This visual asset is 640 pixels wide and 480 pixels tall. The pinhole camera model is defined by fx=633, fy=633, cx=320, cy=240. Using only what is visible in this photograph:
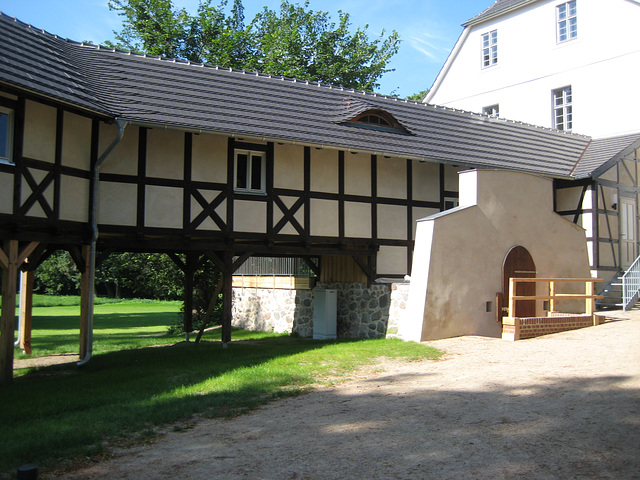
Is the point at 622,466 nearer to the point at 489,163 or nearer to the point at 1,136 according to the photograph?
the point at 1,136

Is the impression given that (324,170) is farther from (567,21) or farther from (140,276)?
(140,276)

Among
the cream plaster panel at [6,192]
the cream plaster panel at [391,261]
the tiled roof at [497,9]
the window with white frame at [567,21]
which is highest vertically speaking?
the tiled roof at [497,9]

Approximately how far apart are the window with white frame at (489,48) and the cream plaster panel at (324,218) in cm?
1474

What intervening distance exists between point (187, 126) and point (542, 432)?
349 inches

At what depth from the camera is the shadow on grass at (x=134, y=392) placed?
266 inches

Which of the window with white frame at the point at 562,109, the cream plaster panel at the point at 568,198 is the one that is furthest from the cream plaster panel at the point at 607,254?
the window with white frame at the point at 562,109

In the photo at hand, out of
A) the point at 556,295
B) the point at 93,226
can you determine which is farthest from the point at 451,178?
the point at 93,226

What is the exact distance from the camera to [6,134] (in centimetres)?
1022

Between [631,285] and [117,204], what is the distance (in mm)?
13666

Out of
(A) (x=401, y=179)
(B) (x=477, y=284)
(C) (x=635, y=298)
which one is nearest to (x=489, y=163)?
(A) (x=401, y=179)

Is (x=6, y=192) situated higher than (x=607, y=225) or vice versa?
(x=607, y=225)

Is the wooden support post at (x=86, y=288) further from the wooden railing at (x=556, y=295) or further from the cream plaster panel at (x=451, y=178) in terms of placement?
the cream plaster panel at (x=451, y=178)

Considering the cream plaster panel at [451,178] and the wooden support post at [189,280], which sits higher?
the cream plaster panel at [451,178]

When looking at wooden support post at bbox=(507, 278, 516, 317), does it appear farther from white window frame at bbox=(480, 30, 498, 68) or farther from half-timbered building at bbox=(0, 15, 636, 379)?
white window frame at bbox=(480, 30, 498, 68)
